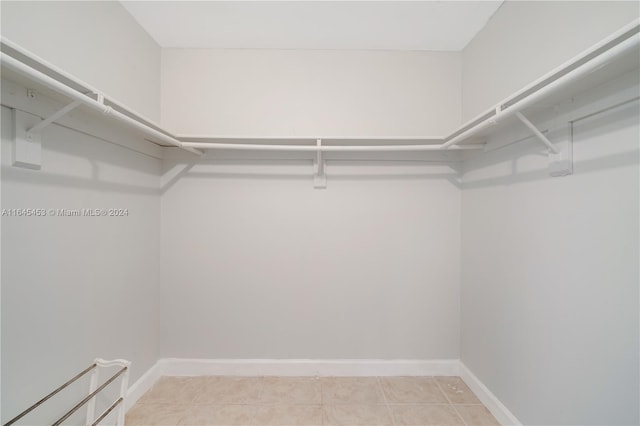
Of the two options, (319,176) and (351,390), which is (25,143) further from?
(351,390)

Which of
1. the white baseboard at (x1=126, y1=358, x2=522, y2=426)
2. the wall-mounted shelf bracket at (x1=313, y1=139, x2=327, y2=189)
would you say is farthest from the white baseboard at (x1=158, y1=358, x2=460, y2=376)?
the wall-mounted shelf bracket at (x1=313, y1=139, x2=327, y2=189)

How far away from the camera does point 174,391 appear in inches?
61.4

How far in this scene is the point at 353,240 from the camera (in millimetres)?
1745

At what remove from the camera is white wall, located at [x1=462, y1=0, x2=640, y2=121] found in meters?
0.88

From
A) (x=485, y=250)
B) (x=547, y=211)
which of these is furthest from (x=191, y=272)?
(x=547, y=211)

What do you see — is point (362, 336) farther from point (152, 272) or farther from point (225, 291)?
point (152, 272)

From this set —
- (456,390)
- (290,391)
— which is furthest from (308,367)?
(456,390)

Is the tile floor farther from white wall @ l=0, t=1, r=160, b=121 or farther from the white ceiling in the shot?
the white ceiling

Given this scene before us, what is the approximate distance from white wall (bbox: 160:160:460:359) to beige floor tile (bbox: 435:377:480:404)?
171mm

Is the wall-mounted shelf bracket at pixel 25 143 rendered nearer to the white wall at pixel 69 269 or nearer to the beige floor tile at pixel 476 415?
the white wall at pixel 69 269

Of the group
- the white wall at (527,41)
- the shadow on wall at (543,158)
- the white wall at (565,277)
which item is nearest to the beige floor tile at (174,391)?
the white wall at (565,277)

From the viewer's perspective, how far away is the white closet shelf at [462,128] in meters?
0.68

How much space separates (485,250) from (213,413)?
6.14ft

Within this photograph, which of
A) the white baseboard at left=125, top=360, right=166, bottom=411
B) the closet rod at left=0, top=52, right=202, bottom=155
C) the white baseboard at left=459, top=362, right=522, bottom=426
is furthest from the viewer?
the white baseboard at left=125, top=360, right=166, bottom=411
